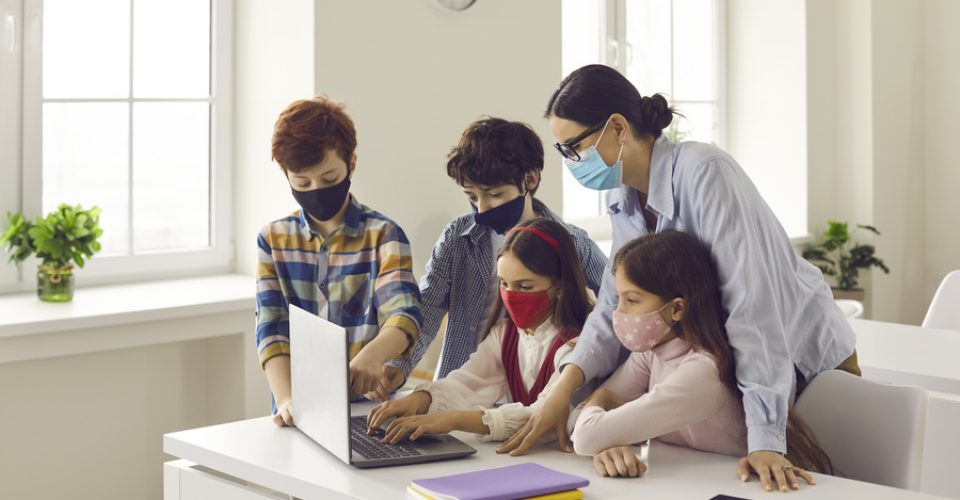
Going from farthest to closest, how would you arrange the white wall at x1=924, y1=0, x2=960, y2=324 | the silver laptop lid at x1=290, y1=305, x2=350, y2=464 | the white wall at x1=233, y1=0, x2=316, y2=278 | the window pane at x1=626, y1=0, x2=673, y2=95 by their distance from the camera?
1. the white wall at x1=924, y1=0, x2=960, y2=324
2. the window pane at x1=626, y1=0, x2=673, y2=95
3. the white wall at x1=233, y1=0, x2=316, y2=278
4. the silver laptop lid at x1=290, y1=305, x2=350, y2=464

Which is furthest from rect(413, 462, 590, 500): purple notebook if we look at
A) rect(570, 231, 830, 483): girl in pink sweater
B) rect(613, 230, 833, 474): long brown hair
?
rect(613, 230, 833, 474): long brown hair

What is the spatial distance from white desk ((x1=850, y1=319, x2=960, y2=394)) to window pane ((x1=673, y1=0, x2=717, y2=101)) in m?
2.22

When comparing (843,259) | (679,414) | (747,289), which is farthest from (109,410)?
(843,259)

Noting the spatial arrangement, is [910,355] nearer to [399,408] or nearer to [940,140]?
[399,408]

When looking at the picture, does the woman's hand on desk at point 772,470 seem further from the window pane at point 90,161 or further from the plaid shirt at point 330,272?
the window pane at point 90,161

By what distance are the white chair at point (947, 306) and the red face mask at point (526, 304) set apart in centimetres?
176

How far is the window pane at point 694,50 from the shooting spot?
16.3ft

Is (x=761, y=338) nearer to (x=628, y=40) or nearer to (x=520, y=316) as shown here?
(x=520, y=316)

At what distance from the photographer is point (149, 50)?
317 cm

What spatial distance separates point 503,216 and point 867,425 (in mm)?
843

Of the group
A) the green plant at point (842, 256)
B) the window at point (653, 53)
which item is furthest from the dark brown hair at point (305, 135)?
the green plant at point (842, 256)

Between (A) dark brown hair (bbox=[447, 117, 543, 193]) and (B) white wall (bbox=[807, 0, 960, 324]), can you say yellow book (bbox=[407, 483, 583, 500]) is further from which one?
(B) white wall (bbox=[807, 0, 960, 324])

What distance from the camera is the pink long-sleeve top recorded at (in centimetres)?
165

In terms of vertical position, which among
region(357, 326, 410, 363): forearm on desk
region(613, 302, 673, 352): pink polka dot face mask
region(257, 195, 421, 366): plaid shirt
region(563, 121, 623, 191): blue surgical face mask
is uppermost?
region(563, 121, 623, 191): blue surgical face mask
